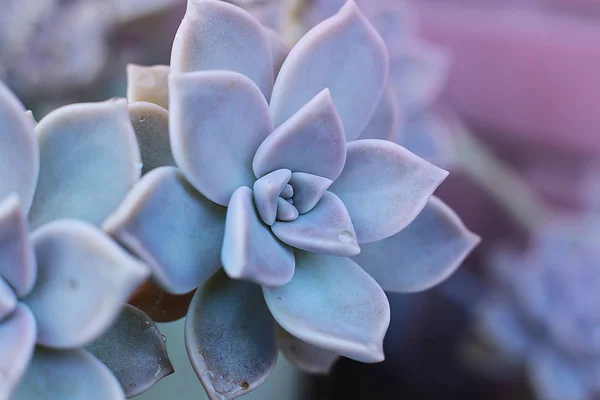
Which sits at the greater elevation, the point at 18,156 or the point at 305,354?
the point at 18,156

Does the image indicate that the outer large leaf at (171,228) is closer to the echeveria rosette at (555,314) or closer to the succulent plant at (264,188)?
the succulent plant at (264,188)

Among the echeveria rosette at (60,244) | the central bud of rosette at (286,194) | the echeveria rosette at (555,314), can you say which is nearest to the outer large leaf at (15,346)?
the echeveria rosette at (60,244)

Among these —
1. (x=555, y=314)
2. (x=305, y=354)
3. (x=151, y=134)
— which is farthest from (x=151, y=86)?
(x=555, y=314)

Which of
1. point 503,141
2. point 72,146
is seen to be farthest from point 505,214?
point 72,146

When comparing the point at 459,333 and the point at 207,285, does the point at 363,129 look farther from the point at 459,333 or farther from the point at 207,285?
the point at 459,333

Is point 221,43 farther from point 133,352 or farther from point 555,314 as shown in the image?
point 555,314

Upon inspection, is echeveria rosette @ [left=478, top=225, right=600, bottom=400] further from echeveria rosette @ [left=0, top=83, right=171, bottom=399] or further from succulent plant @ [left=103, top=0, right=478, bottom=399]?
echeveria rosette @ [left=0, top=83, right=171, bottom=399]
